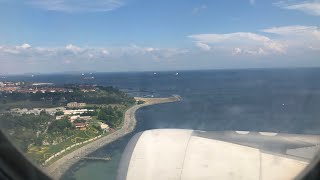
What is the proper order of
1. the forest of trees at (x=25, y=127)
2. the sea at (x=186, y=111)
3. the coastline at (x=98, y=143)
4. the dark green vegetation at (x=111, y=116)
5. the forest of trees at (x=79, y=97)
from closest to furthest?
the forest of trees at (x=25, y=127), the forest of trees at (x=79, y=97), the coastline at (x=98, y=143), the dark green vegetation at (x=111, y=116), the sea at (x=186, y=111)

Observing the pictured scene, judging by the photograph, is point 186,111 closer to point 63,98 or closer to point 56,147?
point 63,98

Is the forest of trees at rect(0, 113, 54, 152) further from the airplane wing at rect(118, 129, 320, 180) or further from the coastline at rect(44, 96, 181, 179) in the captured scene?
the airplane wing at rect(118, 129, 320, 180)

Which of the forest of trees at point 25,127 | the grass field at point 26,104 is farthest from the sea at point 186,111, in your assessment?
the forest of trees at point 25,127

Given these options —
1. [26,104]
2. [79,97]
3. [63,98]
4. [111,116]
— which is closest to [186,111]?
[111,116]

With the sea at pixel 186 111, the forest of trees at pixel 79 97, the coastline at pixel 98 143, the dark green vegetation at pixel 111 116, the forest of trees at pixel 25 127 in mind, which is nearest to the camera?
the forest of trees at pixel 25 127

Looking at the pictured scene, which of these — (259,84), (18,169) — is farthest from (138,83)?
(259,84)

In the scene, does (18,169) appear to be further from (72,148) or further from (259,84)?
(259,84)

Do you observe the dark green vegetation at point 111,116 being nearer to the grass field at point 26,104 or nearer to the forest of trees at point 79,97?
the forest of trees at point 79,97
